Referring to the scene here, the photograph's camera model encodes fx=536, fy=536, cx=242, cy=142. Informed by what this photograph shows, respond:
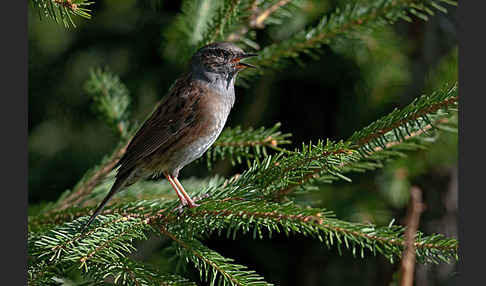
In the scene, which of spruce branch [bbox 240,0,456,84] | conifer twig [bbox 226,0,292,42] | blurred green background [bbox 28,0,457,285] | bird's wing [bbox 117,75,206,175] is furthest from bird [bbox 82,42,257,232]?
blurred green background [bbox 28,0,457,285]

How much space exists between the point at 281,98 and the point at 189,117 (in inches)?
56.7

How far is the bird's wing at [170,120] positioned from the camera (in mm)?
3131

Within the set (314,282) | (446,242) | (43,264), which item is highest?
(446,242)

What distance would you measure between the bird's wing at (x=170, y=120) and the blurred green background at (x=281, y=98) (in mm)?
723

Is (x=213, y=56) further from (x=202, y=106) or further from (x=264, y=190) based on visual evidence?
(x=264, y=190)

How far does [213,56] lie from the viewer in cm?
329

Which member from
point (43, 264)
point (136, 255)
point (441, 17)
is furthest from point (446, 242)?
point (441, 17)

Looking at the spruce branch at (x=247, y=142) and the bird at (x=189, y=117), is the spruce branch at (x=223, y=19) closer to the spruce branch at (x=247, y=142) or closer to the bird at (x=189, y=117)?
the bird at (x=189, y=117)

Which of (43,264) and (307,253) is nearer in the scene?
(43,264)

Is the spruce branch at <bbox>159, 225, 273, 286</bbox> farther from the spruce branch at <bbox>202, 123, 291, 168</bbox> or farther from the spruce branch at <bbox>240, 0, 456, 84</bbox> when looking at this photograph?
the spruce branch at <bbox>240, 0, 456, 84</bbox>

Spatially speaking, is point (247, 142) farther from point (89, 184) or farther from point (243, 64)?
point (89, 184)

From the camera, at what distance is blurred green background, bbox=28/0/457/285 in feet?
13.1

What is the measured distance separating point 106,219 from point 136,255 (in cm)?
143

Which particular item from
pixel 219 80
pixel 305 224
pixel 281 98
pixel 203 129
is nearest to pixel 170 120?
pixel 203 129
